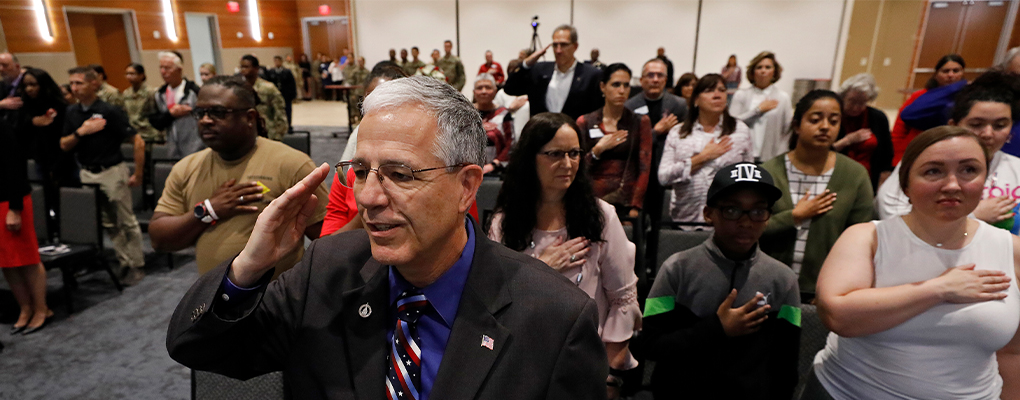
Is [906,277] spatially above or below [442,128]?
below

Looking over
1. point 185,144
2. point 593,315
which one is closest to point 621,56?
point 185,144

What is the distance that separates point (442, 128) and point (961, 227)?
151 cm

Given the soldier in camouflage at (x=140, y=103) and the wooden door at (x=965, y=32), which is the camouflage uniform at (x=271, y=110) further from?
the wooden door at (x=965, y=32)

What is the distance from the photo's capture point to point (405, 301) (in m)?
1.01

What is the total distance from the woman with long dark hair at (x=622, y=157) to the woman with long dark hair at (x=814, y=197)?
33.3 inches

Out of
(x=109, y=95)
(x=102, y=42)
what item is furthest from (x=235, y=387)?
(x=102, y=42)

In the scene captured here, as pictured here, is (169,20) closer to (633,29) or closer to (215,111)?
(633,29)

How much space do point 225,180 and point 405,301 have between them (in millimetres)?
1435

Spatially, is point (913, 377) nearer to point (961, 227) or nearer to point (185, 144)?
point (961, 227)

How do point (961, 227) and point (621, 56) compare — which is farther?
point (621, 56)

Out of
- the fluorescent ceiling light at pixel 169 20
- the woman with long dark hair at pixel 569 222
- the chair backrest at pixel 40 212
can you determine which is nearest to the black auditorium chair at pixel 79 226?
the chair backrest at pixel 40 212

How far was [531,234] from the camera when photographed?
193 centimetres

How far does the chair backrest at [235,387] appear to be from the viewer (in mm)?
1699

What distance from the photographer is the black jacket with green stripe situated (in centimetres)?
160
